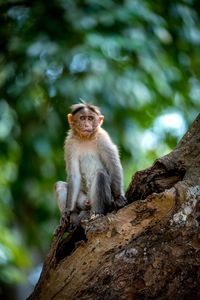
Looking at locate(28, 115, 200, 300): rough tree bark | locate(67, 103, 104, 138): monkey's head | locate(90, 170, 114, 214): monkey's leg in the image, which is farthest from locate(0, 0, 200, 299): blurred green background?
locate(28, 115, 200, 300): rough tree bark

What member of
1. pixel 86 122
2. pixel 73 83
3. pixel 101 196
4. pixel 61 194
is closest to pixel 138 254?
pixel 101 196

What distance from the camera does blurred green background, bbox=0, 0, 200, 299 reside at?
28.9ft

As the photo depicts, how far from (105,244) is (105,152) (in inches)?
92.8

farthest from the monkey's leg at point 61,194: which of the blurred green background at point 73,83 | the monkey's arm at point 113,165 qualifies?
the blurred green background at point 73,83

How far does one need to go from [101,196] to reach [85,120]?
3.30 feet

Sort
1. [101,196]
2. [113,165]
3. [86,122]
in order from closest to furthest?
1. [101,196]
2. [113,165]
3. [86,122]

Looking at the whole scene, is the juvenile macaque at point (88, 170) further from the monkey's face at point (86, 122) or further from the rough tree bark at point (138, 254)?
the rough tree bark at point (138, 254)

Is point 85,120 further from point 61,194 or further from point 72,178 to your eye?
point 61,194

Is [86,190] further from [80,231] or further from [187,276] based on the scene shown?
[187,276]

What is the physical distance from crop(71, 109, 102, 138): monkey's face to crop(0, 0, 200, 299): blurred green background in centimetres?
116

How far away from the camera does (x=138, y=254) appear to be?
499cm

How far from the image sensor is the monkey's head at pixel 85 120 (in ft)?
24.6

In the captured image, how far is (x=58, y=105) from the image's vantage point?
905cm

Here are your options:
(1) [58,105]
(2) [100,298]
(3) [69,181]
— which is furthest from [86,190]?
(2) [100,298]
